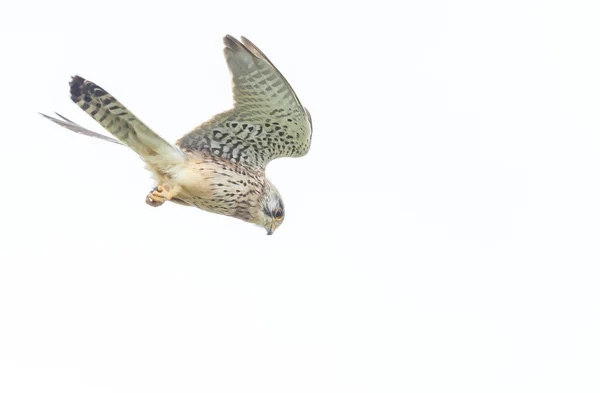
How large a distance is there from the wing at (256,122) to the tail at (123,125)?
42 centimetres

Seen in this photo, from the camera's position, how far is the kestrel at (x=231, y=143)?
9.73m

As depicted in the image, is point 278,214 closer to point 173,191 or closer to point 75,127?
point 173,191

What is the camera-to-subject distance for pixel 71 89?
382 inches

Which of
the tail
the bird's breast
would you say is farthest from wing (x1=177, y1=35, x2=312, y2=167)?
the tail

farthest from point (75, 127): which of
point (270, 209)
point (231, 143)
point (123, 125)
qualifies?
point (270, 209)

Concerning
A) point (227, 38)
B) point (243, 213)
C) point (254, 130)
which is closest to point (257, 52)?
point (227, 38)

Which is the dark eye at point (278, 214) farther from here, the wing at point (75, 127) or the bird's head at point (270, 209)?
the wing at point (75, 127)

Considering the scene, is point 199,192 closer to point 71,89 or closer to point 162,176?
point 162,176

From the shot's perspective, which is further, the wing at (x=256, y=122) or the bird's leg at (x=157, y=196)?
the bird's leg at (x=157, y=196)

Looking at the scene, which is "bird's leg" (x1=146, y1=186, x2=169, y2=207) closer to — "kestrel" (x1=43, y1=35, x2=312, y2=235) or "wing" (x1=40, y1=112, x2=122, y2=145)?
"kestrel" (x1=43, y1=35, x2=312, y2=235)

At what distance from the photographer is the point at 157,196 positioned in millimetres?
10297

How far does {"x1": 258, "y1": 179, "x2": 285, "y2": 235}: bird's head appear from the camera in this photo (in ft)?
35.9

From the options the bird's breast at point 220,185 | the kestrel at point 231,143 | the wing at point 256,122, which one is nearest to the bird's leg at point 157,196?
the kestrel at point 231,143

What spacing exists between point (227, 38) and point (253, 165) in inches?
79.4
